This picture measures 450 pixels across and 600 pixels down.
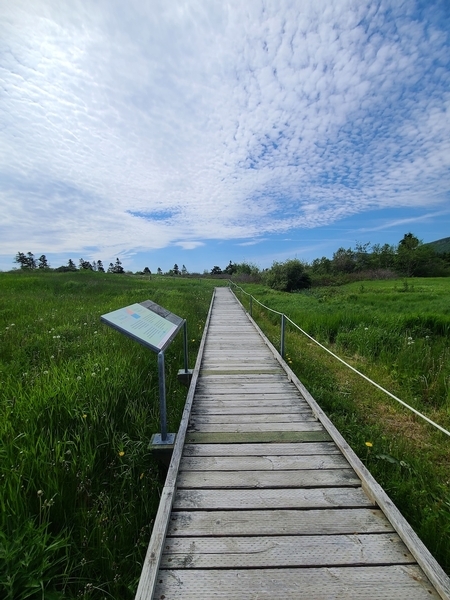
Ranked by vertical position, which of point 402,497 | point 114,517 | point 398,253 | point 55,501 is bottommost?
point 402,497

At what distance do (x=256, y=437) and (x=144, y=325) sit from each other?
72.4 inches

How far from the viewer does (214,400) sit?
4277mm

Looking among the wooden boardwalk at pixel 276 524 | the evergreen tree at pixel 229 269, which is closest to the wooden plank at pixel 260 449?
the wooden boardwalk at pixel 276 524

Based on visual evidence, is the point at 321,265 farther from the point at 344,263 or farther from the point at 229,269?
the point at 229,269

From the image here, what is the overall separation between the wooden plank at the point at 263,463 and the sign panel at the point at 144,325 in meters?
1.19

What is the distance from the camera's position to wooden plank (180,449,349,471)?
2.77 m

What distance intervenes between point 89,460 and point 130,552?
842mm

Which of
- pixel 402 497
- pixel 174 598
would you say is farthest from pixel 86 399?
pixel 402 497

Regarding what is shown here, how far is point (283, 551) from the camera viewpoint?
6.33 feet

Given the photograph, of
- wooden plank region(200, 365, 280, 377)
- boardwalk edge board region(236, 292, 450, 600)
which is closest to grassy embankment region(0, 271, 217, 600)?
wooden plank region(200, 365, 280, 377)

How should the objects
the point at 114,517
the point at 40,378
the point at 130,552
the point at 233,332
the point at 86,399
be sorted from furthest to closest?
the point at 233,332, the point at 40,378, the point at 86,399, the point at 114,517, the point at 130,552

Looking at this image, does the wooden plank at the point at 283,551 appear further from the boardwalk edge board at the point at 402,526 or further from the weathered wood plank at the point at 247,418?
the weathered wood plank at the point at 247,418

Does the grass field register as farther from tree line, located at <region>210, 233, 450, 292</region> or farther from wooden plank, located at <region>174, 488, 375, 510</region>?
tree line, located at <region>210, 233, 450, 292</region>

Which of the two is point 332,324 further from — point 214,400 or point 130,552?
point 130,552
